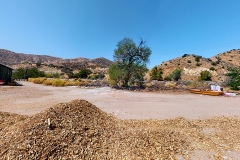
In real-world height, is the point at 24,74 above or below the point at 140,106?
above

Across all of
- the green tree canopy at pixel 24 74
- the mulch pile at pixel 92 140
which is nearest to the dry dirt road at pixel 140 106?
the mulch pile at pixel 92 140

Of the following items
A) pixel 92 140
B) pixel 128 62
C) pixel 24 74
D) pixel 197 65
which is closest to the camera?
pixel 92 140

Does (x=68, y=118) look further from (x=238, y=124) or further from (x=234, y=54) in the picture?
(x=234, y=54)

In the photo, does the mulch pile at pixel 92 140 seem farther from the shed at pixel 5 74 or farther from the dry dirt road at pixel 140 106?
the shed at pixel 5 74

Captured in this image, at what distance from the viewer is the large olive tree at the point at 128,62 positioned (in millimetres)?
17953

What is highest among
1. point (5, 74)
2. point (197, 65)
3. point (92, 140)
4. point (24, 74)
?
point (197, 65)

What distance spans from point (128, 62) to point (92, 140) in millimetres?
15530

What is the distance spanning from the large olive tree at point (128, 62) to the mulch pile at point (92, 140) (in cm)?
1348

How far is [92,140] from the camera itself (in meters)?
3.42

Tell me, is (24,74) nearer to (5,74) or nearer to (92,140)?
(5,74)

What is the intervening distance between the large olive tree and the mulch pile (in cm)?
1348

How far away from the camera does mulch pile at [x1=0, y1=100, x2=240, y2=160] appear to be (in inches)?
112

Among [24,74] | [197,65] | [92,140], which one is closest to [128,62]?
[92,140]

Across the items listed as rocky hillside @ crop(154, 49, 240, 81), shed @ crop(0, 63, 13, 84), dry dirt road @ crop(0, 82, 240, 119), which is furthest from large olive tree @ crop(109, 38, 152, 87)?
rocky hillside @ crop(154, 49, 240, 81)
